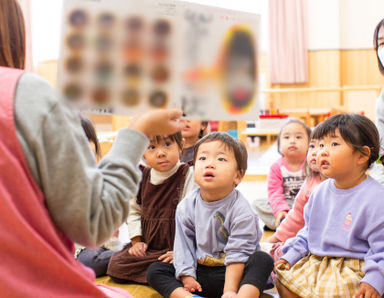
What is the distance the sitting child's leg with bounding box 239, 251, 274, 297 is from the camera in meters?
1.32

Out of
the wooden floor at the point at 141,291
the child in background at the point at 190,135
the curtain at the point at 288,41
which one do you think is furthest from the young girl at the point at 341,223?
the curtain at the point at 288,41

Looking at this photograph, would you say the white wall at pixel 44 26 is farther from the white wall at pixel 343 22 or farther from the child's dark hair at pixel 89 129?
the child's dark hair at pixel 89 129

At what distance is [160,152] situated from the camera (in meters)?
1.68

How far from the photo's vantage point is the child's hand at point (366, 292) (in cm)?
119

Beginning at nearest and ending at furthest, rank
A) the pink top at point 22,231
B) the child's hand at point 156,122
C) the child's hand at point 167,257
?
the pink top at point 22,231, the child's hand at point 156,122, the child's hand at point 167,257

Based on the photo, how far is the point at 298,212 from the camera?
176 centimetres

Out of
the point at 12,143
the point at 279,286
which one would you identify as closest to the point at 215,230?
the point at 279,286

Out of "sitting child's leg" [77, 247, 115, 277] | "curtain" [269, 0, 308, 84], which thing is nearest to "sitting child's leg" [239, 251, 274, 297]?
"sitting child's leg" [77, 247, 115, 277]

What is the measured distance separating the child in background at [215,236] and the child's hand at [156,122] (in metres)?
0.64

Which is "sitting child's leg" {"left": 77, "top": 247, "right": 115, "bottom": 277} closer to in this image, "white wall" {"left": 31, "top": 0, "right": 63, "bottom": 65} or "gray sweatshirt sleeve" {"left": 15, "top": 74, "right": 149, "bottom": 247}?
"gray sweatshirt sleeve" {"left": 15, "top": 74, "right": 149, "bottom": 247}

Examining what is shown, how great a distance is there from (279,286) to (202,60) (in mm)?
852

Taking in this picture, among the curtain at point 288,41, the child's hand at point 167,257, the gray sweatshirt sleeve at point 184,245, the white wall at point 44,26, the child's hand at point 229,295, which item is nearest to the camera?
the child's hand at point 229,295

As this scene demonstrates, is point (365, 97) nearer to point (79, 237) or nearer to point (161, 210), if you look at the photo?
point (161, 210)

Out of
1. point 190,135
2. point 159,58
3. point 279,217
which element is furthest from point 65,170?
point 279,217
